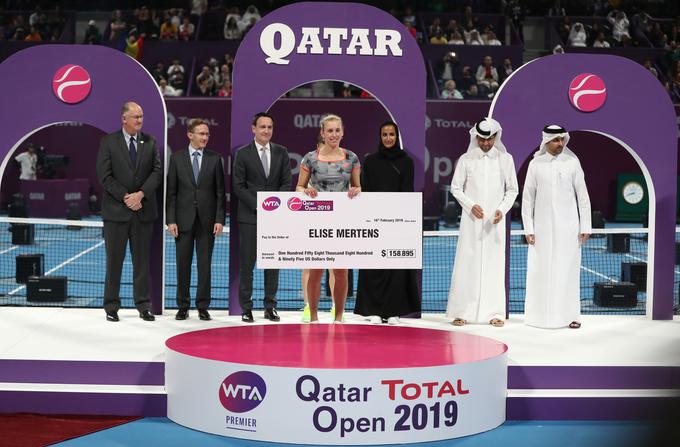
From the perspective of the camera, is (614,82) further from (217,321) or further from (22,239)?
(22,239)

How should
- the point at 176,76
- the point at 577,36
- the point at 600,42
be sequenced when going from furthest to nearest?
the point at 577,36
the point at 600,42
the point at 176,76

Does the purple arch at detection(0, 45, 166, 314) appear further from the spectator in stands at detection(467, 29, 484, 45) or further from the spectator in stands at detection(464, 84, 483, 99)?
the spectator in stands at detection(467, 29, 484, 45)

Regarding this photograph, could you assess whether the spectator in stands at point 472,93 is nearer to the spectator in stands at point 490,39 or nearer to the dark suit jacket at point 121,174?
the spectator in stands at point 490,39

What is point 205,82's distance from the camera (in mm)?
20734

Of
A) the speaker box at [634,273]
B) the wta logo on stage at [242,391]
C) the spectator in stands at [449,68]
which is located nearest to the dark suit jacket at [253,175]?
the wta logo on stage at [242,391]

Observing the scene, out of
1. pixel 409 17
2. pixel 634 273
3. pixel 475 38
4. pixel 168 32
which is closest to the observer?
pixel 634 273

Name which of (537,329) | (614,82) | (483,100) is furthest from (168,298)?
(483,100)

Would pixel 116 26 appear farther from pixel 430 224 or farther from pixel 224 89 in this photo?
pixel 430 224

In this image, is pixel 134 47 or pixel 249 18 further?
pixel 249 18

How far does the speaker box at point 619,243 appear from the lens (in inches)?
619

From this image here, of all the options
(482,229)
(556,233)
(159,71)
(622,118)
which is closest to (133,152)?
(482,229)

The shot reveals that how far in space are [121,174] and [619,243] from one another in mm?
10319

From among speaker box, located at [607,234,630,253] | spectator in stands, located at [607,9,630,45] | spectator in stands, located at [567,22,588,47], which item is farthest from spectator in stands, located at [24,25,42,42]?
spectator in stands, located at [607,9,630,45]

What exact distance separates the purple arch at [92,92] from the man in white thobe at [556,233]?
3.46 m
